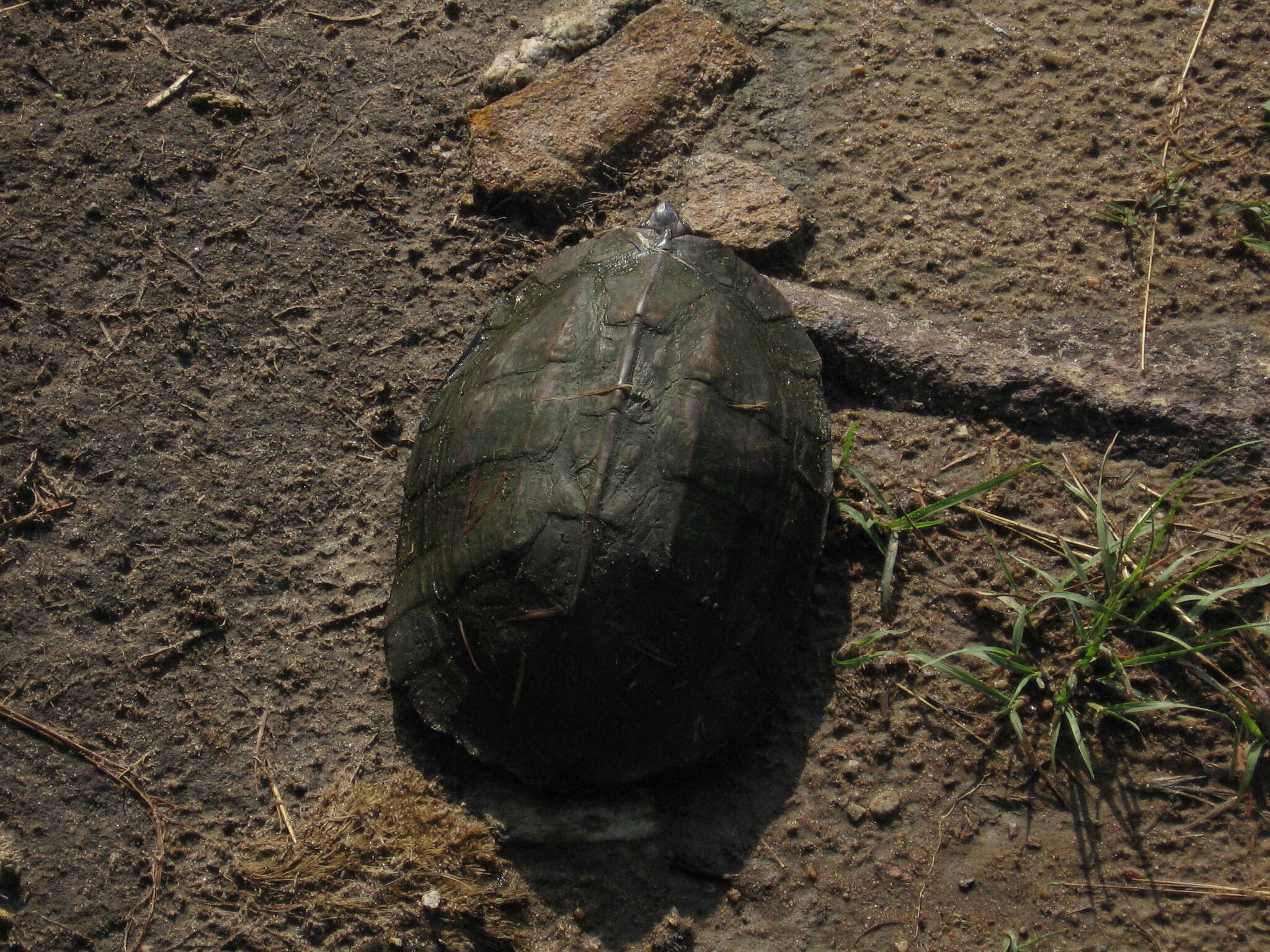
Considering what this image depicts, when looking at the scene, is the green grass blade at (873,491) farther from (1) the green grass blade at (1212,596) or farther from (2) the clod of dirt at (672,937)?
(2) the clod of dirt at (672,937)

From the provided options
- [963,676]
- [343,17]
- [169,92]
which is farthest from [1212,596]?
[169,92]

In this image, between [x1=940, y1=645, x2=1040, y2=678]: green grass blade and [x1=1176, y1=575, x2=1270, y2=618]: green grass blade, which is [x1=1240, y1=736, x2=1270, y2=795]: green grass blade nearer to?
[x1=1176, y1=575, x2=1270, y2=618]: green grass blade

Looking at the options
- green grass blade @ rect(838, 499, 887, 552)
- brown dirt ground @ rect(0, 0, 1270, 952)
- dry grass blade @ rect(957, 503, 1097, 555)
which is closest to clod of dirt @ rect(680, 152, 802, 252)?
brown dirt ground @ rect(0, 0, 1270, 952)

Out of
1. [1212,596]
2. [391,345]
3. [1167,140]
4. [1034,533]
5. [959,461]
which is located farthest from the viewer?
[1167,140]

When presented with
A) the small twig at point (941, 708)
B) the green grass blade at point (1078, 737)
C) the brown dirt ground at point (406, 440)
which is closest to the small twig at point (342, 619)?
the brown dirt ground at point (406, 440)

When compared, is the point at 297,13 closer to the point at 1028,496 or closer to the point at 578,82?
the point at 578,82

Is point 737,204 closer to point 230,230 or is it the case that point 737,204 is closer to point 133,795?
point 230,230
